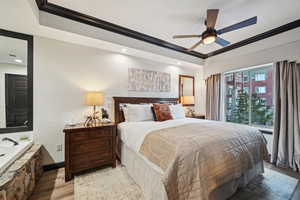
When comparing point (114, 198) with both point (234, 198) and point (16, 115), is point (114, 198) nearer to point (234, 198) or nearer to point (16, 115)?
point (234, 198)

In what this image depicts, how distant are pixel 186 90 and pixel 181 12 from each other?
269 cm

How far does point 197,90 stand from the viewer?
466 cm

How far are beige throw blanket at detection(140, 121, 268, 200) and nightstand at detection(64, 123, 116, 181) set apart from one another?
94 centimetres

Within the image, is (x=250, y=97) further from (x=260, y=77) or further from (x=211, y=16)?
(x=211, y=16)

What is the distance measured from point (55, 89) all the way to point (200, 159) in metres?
2.76

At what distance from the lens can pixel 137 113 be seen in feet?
9.61

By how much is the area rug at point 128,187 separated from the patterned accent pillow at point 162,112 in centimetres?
129

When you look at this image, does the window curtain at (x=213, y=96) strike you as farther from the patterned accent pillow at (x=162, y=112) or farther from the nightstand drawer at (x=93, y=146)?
the nightstand drawer at (x=93, y=146)

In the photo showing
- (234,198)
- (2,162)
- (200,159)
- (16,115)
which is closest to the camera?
(200,159)

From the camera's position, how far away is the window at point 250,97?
3195mm

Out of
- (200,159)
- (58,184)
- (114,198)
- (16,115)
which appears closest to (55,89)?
(16,115)

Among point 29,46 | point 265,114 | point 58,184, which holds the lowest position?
point 58,184

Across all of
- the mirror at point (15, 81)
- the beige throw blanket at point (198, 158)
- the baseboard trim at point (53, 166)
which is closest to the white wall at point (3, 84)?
the mirror at point (15, 81)

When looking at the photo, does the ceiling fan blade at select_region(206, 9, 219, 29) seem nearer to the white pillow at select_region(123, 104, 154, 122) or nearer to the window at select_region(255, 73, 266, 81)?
the white pillow at select_region(123, 104, 154, 122)
